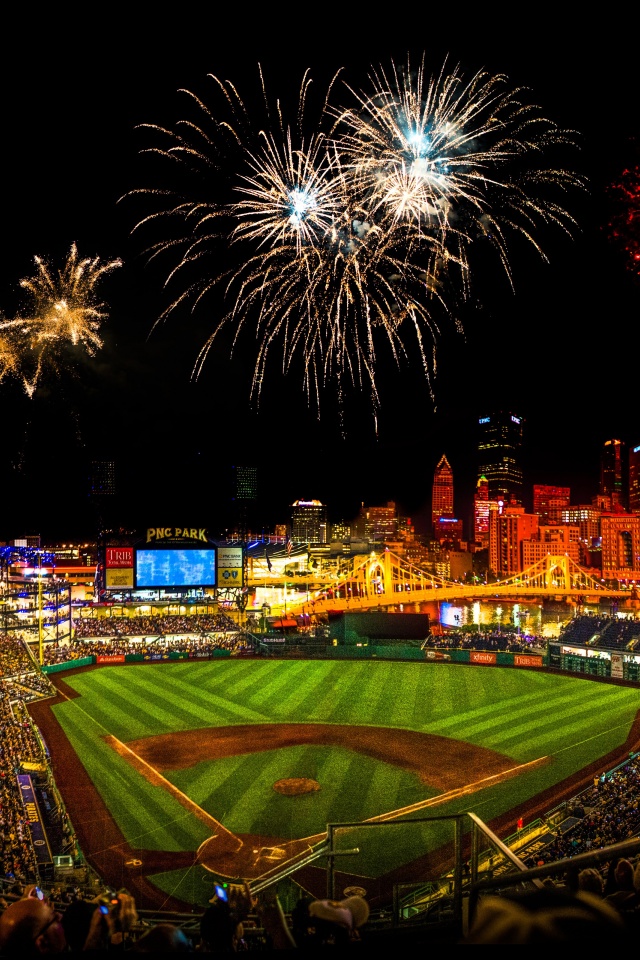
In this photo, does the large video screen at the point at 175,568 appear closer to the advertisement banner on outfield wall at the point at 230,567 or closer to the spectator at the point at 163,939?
the advertisement banner on outfield wall at the point at 230,567

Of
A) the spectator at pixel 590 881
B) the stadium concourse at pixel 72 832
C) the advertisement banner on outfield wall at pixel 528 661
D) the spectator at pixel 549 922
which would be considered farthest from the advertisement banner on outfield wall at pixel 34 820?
the advertisement banner on outfield wall at pixel 528 661

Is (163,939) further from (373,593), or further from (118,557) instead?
(373,593)

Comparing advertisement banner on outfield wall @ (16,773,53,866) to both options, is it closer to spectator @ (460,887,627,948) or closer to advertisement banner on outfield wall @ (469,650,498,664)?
spectator @ (460,887,627,948)

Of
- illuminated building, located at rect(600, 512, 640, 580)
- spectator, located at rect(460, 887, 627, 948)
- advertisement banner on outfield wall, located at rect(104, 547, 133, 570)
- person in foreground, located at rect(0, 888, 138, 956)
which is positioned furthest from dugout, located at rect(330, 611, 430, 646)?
illuminated building, located at rect(600, 512, 640, 580)

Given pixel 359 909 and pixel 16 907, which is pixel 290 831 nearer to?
pixel 359 909

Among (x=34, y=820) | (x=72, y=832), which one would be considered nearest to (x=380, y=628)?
(x=72, y=832)

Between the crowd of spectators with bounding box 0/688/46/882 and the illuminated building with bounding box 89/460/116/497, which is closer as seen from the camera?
the crowd of spectators with bounding box 0/688/46/882

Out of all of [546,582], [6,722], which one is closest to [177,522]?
[546,582]
